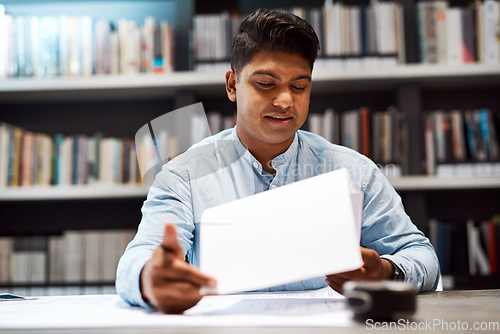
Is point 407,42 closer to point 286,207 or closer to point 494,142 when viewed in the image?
point 494,142

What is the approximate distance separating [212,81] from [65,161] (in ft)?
2.42

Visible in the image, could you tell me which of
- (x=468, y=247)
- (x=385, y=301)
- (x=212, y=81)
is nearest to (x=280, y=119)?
(x=385, y=301)

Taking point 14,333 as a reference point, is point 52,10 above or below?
above

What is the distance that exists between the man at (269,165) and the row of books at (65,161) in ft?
3.17

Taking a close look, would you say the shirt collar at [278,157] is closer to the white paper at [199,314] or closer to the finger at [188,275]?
the white paper at [199,314]

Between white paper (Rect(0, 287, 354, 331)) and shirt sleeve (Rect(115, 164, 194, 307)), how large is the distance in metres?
0.04

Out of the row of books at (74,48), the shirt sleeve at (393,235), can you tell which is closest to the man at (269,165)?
the shirt sleeve at (393,235)

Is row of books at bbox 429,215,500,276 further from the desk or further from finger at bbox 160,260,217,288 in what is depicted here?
finger at bbox 160,260,217,288

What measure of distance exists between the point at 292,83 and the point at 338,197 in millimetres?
440

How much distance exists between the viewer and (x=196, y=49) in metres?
Result: 2.04

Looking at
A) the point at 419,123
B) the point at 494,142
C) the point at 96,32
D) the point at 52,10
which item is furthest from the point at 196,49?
the point at 494,142

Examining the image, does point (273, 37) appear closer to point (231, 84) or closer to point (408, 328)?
point (231, 84)

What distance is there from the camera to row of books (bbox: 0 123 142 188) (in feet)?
6.68

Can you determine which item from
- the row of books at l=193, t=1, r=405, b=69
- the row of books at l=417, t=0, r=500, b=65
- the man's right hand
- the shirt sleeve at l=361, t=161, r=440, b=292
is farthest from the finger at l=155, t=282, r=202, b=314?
the row of books at l=417, t=0, r=500, b=65
